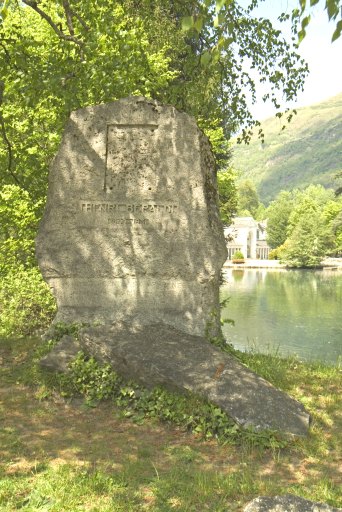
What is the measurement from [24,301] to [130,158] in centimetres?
542

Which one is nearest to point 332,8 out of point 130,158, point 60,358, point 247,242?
point 130,158

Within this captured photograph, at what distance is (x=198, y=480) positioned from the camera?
14.2 feet

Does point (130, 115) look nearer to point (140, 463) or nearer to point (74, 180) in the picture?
point (74, 180)

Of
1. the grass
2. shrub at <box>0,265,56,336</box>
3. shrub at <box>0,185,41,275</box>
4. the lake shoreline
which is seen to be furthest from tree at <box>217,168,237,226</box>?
the lake shoreline

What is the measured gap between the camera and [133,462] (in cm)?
475

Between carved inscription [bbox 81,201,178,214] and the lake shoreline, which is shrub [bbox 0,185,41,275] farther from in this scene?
the lake shoreline

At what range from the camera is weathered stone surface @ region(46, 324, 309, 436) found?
5.30m

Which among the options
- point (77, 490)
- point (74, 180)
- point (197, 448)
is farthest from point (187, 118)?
point (77, 490)

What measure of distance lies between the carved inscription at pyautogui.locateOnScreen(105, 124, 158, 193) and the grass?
9.92 feet

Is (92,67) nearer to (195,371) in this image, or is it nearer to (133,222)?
(133,222)

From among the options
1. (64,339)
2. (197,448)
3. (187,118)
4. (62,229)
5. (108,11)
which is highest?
(108,11)

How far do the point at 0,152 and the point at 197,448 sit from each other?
26.2 feet

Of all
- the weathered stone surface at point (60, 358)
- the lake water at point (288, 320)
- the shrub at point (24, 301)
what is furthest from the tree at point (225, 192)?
the weathered stone surface at point (60, 358)

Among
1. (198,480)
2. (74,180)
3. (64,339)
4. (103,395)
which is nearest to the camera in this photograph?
(198,480)
